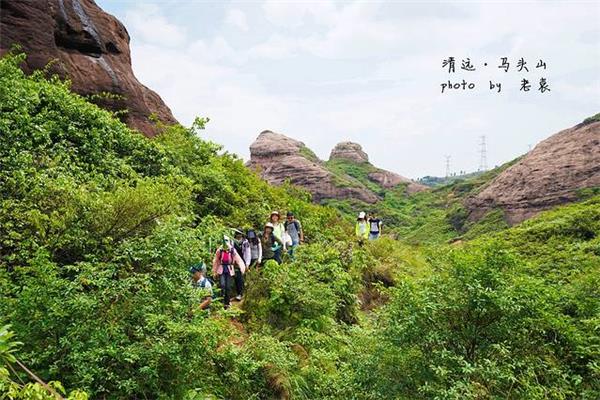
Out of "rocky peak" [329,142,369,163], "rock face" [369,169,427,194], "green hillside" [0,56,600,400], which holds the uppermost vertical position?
"rocky peak" [329,142,369,163]

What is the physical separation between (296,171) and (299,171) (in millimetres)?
342

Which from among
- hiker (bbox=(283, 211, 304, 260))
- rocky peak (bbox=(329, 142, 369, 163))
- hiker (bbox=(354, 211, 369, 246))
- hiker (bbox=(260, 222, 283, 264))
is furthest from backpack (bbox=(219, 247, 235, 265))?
rocky peak (bbox=(329, 142, 369, 163))

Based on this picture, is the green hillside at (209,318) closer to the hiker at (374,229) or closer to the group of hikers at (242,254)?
the group of hikers at (242,254)

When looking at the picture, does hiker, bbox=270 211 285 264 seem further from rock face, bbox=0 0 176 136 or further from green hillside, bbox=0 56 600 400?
rock face, bbox=0 0 176 136

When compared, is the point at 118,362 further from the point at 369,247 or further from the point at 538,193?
the point at 538,193

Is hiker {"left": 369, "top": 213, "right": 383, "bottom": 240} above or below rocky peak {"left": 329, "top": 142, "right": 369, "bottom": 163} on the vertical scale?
below

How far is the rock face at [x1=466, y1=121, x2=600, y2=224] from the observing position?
2920cm

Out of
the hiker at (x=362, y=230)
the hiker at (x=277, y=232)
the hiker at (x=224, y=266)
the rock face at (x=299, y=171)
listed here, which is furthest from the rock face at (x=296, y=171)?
the hiker at (x=224, y=266)

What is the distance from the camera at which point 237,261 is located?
7945mm

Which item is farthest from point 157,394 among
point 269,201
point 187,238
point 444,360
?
point 269,201

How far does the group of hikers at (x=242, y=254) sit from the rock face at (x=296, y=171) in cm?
3624

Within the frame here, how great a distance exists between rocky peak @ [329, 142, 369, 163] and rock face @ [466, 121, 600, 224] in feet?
111

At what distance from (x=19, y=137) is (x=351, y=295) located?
268 inches

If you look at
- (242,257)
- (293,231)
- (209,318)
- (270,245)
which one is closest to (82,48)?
(293,231)
